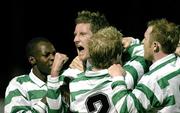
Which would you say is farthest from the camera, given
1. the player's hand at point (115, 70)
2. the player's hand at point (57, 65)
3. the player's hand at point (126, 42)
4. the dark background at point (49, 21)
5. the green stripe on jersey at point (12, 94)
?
the dark background at point (49, 21)

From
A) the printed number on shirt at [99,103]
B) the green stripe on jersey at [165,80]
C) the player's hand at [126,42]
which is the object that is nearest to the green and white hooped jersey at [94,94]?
the printed number on shirt at [99,103]

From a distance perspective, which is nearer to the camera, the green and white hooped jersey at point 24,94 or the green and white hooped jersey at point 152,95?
the green and white hooped jersey at point 152,95

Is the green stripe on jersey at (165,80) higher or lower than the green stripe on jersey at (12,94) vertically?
higher

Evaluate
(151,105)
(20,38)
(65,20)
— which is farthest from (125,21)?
(151,105)

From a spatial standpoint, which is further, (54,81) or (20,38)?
(20,38)

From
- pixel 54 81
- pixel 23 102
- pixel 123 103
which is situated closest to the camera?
pixel 123 103

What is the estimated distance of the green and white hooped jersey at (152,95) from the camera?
4.37 m

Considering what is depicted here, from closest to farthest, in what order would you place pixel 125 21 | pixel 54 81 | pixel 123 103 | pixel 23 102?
pixel 123 103, pixel 54 81, pixel 23 102, pixel 125 21

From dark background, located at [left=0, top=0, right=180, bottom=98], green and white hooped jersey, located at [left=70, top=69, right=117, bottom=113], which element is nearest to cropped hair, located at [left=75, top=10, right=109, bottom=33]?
green and white hooped jersey, located at [left=70, top=69, right=117, bottom=113]

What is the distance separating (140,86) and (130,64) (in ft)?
1.22

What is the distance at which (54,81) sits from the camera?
469cm

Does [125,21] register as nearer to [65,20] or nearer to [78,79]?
[65,20]

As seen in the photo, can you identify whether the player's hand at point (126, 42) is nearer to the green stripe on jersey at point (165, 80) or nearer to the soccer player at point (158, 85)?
the soccer player at point (158, 85)

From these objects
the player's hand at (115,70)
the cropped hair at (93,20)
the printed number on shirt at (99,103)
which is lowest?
the printed number on shirt at (99,103)
